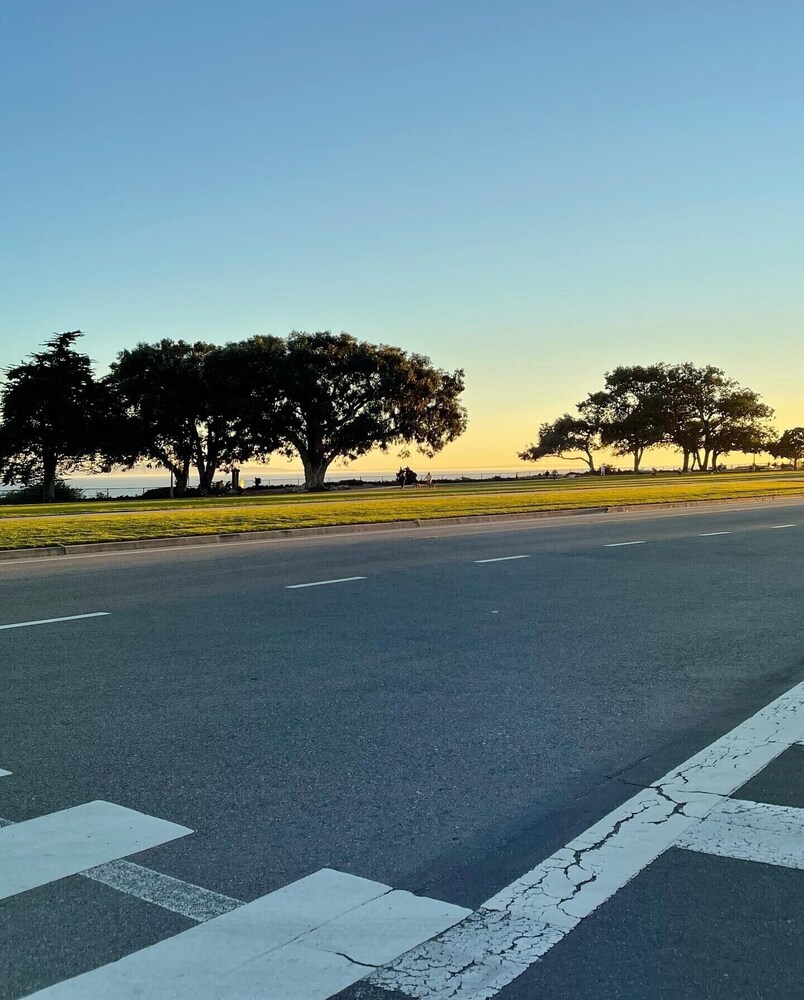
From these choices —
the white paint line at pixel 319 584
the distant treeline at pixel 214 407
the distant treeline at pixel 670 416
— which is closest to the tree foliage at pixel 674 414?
the distant treeline at pixel 670 416

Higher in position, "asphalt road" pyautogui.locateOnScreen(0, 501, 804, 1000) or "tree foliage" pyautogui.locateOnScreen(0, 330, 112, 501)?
"tree foliage" pyautogui.locateOnScreen(0, 330, 112, 501)

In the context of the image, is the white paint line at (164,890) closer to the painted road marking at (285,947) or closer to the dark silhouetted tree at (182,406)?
the painted road marking at (285,947)

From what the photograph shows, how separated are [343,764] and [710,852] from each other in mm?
1865

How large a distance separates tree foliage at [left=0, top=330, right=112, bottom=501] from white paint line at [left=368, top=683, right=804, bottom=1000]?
51.0m

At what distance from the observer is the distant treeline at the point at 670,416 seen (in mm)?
87750

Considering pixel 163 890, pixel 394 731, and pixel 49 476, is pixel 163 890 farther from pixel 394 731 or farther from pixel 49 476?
pixel 49 476

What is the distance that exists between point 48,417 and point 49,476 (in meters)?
3.29

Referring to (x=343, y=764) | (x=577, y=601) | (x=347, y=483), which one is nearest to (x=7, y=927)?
(x=343, y=764)

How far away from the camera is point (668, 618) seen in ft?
29.9

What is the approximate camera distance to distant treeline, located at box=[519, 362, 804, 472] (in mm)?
87750

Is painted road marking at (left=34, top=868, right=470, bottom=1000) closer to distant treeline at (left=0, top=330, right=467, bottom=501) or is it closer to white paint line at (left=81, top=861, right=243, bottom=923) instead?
white paint line at (left=81, top=861, right=243, bottom=923)

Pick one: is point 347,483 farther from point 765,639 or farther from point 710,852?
point 710,852

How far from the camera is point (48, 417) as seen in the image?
52.4m

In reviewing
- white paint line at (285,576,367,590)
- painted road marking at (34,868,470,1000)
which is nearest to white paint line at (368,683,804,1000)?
painted road marking at (34,868,470,1000)
